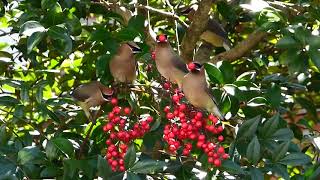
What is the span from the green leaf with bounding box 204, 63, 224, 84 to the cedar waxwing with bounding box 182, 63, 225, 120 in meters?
0.05

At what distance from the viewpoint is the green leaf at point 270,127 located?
1.63 meters

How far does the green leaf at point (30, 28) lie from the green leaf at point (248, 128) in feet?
1.91

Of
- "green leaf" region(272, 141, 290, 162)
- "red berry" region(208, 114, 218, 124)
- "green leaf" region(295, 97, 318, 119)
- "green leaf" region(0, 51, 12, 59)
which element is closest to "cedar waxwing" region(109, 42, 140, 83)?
"red berry" region(208, 114, 218, 124)

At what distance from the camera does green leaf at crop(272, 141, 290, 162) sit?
5.19ft

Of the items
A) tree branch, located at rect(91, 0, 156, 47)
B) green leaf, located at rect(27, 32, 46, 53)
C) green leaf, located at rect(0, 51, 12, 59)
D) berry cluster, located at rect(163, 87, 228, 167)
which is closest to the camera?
berry cluster, located at rect(163, 87, 228, 167)

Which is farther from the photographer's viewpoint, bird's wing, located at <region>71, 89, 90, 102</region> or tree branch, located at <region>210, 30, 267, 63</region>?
tree branch, located at <region>210, 30, 267, 63</region>

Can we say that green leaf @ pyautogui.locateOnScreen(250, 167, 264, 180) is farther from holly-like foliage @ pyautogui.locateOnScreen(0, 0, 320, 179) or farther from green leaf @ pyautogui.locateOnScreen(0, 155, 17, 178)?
green leaf @ pyautogui.locateOnScreen(0, 155, 17, 178)

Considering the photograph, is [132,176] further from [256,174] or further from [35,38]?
[35,38]

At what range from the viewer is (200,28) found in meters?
1.97

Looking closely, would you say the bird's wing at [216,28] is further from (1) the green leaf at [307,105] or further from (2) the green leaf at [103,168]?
(2) the green leaf at [103,168]

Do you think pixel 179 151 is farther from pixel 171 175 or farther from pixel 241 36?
pixel 241 36

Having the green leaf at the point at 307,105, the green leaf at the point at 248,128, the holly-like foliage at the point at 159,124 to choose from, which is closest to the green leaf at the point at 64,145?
the holly-like foliage at the point at 159,124

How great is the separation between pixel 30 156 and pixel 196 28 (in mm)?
674

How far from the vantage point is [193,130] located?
151 cm
